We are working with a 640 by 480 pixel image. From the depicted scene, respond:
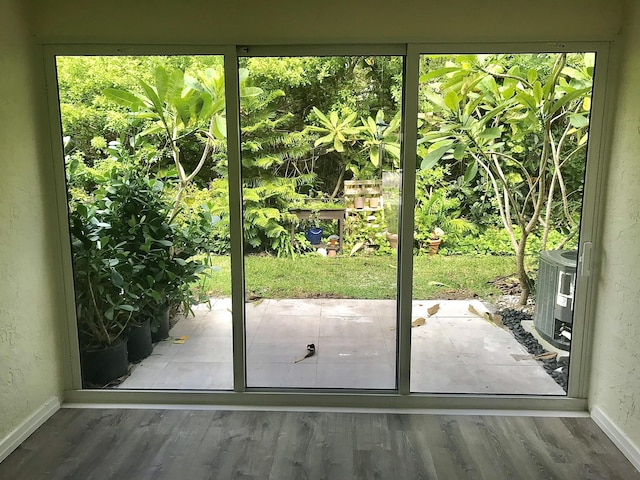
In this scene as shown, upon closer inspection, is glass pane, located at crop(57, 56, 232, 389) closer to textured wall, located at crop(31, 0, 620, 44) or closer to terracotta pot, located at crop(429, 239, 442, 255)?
textured wall, located at crop(31, 0, 620, 44)

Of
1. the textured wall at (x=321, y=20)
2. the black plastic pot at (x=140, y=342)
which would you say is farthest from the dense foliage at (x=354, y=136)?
the black plastic pot at (x=140, y=342)

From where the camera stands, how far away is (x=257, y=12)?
2.52 meters

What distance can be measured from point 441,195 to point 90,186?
2047mm

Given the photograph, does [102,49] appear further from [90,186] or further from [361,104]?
[361,104]

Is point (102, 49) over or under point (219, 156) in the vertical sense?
over

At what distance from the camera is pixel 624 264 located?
2.45 meters

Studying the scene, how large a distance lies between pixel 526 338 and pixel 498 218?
0.78m

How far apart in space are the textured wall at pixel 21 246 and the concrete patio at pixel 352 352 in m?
0.57

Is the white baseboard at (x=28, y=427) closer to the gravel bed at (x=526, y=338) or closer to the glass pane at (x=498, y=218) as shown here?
the glass pane at (x=498, y=218)

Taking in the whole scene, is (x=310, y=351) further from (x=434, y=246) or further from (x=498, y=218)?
(x=498, y=218)

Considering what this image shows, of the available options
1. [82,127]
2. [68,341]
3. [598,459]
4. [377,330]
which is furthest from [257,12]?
[598,459]

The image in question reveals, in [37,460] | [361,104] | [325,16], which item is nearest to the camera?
[37,460]

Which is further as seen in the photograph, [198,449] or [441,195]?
[441,195]

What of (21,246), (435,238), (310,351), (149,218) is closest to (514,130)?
(435,238)
